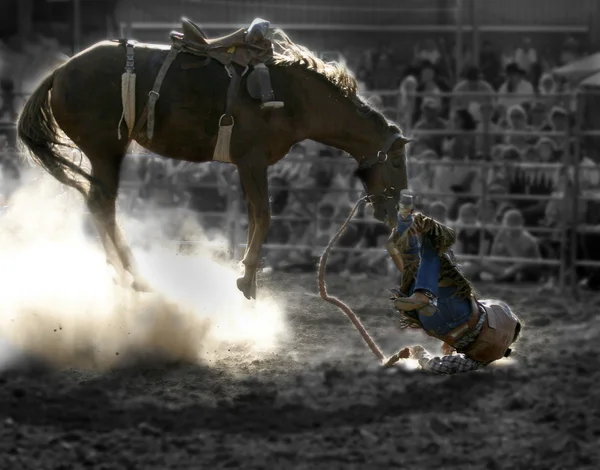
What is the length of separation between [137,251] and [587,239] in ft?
12.9

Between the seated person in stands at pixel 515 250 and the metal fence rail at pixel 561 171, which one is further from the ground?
the metal fence rail at pixel 561 171

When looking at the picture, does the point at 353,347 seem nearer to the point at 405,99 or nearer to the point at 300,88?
the point at 300,88

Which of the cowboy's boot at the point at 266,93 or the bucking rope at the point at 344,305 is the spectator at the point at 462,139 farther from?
the bucking rope at the point at 344,305

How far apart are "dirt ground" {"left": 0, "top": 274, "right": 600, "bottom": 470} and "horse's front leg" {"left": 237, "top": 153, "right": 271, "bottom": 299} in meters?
0.50

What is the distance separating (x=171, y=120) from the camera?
6.77m

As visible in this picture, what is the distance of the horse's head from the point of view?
701 centimetres

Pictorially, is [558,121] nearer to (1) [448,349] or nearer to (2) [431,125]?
(2) [431,125]

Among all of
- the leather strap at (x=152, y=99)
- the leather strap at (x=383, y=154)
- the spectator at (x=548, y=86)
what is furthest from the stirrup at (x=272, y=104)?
the spectator at (x=548, y=86)

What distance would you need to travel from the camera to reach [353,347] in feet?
21.5

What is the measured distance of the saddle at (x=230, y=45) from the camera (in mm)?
6777

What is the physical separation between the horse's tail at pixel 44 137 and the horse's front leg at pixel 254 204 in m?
0.97

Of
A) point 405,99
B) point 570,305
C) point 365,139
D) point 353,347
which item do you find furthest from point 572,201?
point 353,347

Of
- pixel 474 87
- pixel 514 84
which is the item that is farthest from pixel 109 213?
pixel 514 84

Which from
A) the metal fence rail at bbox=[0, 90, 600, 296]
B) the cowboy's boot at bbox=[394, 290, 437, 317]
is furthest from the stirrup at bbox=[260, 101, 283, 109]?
the metal fence rail at bbox=[0, 90, 600, 296]
